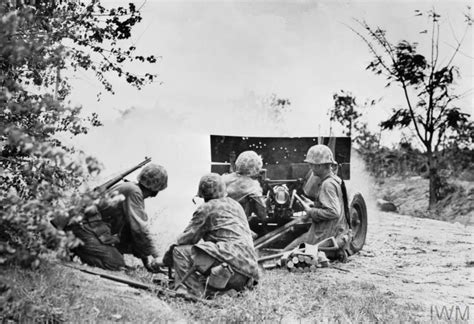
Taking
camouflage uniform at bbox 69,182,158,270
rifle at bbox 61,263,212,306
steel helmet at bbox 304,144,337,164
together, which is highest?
steel helmet at bbox 304,144,337,164

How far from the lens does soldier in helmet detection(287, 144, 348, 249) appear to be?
9.66 m

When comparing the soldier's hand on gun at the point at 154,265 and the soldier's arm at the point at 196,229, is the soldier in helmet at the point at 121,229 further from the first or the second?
the soldier's arm at the point at 196,229

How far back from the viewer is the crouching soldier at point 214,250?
6.70 meters

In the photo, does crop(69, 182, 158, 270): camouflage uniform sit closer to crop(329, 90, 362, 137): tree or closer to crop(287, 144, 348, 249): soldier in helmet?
crop(287, 144, 348, 249): soldier in helmet

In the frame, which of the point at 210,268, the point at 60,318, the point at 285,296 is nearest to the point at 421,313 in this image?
the point at 285,296

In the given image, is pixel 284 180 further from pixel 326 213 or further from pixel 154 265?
pixel 154 265

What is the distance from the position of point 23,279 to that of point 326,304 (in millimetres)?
3286

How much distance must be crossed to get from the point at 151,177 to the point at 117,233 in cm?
76

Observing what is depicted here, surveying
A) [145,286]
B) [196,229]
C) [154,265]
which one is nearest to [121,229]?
[154,265]

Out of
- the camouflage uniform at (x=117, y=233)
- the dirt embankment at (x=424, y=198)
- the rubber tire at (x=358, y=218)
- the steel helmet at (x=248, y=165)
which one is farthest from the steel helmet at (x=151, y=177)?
the dirt embankment at (x=424, y=198)

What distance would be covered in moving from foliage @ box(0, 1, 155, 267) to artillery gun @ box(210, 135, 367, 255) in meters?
2.39

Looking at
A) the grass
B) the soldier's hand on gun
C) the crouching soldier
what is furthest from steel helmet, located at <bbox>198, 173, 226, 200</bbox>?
the grass

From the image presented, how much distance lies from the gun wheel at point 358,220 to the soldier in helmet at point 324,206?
34.6 inches

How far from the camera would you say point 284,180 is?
10875 mm
